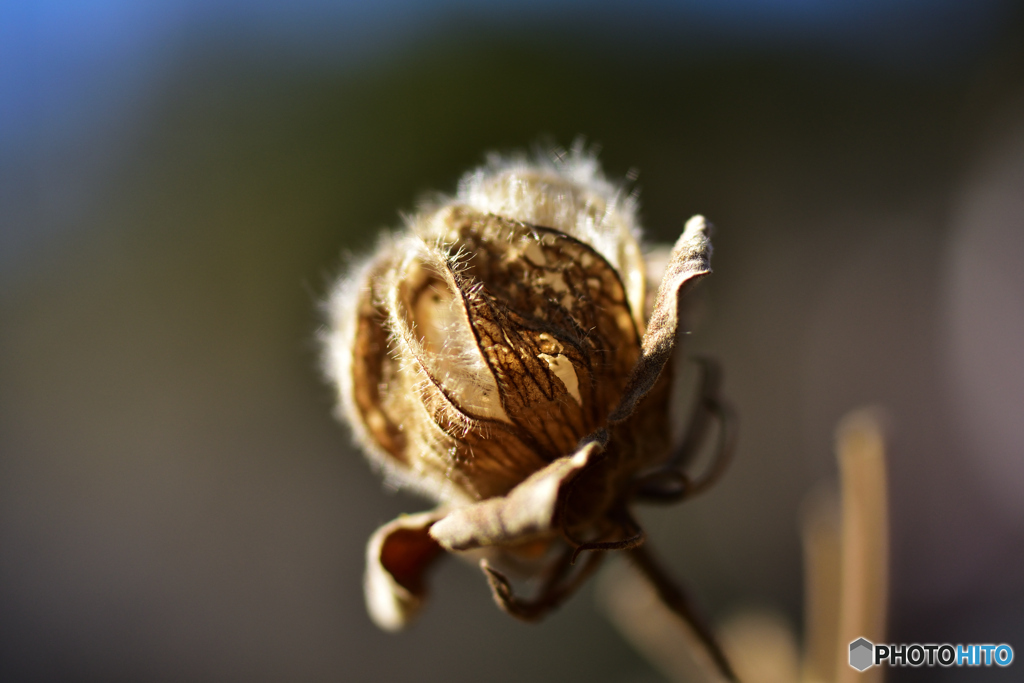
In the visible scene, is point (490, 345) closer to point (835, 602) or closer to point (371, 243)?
point (835, 602)

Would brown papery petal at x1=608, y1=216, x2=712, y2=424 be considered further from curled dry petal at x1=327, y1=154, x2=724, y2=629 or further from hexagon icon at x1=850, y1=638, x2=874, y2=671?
hexagon icon at x1=850, y1=638, x2=874, y2=671

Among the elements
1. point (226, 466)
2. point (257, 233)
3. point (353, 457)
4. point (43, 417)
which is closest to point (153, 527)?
point (226, 466)

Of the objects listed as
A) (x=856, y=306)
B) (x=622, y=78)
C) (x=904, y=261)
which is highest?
(x=622, y=78)

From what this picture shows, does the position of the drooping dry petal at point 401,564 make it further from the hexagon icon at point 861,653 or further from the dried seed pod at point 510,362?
the hexagon icon at point 861,653

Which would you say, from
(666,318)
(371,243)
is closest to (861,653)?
(666,318)

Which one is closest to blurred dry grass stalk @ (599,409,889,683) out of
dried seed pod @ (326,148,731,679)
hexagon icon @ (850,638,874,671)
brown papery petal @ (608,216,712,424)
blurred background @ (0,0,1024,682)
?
hexagon icon @ (850,638,874,671)

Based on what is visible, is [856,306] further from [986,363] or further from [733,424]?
[733,424]
